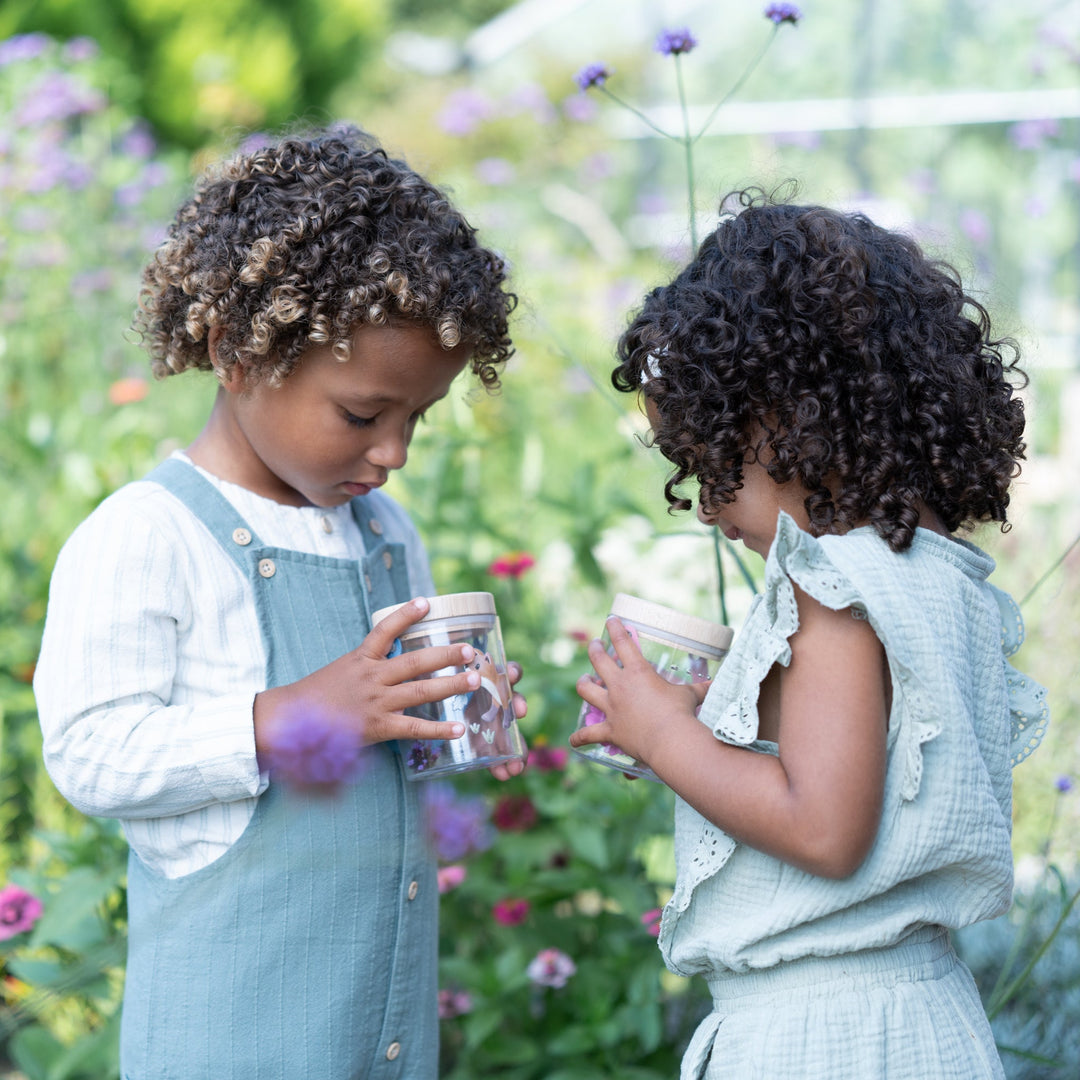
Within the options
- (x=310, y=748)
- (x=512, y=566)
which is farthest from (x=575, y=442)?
(x=310, y=748)

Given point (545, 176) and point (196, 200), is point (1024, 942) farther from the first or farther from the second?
point (545, 176)

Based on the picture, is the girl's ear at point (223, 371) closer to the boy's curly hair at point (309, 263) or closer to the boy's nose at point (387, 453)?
the boy's curly hair at point (309, 263)

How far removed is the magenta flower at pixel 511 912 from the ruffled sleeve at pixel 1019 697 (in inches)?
34.0

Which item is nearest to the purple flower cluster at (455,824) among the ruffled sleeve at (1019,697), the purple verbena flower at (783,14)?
the ruffled sleeve at (1019,697)

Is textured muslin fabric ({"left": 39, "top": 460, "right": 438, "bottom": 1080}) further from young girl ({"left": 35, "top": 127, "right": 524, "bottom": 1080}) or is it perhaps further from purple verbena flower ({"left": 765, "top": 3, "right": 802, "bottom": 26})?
purple verbena flower ({"left": 765, "top": 3, "right": 802, "bottom": 26})

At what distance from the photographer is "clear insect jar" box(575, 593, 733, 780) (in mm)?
1225

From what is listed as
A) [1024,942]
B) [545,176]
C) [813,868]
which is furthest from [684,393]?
[545,176]

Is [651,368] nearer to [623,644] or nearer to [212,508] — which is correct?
[623,644]

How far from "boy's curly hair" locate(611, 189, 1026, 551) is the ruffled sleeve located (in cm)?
14

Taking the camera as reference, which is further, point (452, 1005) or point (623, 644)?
point (452, 1005)

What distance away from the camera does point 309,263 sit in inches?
50.9

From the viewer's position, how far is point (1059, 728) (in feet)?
7.88

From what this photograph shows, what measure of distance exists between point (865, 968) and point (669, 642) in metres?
0.37

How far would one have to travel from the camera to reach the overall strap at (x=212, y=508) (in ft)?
4.25
